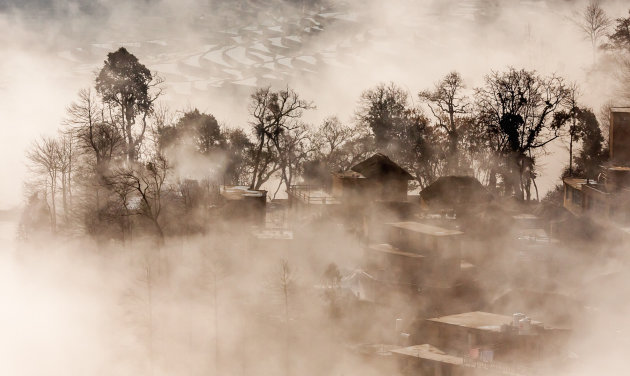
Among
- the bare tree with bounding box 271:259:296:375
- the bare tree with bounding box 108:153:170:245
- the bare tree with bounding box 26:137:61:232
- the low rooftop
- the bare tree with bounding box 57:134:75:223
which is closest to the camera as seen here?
the bare tree with bounding box 271:259:296:375

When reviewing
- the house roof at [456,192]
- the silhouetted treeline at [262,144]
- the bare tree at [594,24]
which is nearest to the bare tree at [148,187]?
the silhouetted treeline at [262,144]

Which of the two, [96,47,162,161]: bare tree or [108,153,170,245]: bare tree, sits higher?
[96,47,162,161]: bare tree

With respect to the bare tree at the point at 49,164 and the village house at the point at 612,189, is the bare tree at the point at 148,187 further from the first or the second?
the village house at the point at 612,189

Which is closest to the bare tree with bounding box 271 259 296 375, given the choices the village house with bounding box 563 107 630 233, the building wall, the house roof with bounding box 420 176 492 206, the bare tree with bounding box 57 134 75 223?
the house roof with bounding box 420 176 492 206

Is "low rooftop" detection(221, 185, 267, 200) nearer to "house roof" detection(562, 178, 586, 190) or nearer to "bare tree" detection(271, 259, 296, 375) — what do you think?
"bare tree" detection(271, 259, 296, 375)

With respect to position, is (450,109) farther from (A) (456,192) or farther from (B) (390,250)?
(B) (390,250)

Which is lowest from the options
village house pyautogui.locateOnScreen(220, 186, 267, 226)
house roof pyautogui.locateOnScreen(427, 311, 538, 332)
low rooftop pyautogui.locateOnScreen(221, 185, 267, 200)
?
house roof pyautogui.locateOnScreen(427, 311, 538, 332)

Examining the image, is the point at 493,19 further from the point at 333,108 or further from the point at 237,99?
the point at 237,99

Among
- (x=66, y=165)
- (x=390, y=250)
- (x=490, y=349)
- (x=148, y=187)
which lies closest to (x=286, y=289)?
(x=390, y=250)
